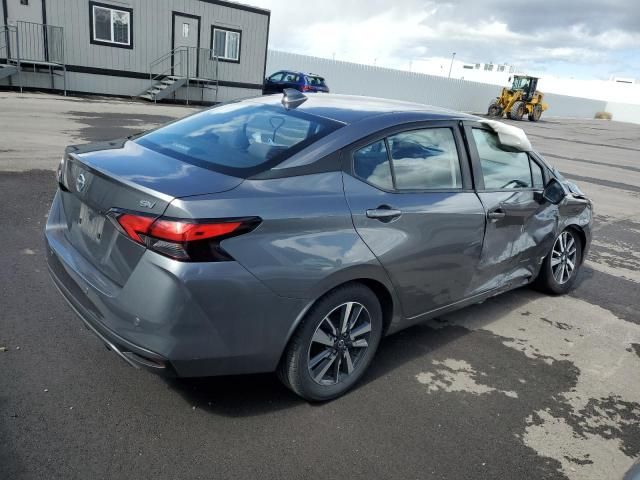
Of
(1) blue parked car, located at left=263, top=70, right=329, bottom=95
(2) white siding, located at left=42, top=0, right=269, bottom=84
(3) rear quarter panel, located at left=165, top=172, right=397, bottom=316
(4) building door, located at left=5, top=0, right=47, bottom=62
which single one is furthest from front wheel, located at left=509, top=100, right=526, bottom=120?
(3) rear quarter panel, located at left=165, top=172, right=397, bottom=316

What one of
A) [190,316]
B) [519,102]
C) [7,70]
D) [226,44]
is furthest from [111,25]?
[519,102]

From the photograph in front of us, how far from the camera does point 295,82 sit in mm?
24625

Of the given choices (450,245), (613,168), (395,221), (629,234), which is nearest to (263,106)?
(395,221)

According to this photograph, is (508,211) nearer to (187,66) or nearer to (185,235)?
(185,235)

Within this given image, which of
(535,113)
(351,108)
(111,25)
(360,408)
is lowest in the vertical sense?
(360,408)

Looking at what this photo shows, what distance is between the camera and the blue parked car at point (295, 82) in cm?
2422

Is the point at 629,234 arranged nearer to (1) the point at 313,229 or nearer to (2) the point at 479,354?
(2) the point at 479,354

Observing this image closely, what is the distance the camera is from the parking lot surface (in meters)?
2.48

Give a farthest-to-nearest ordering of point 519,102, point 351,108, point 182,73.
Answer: point 519,102, point 182,73, point 351,108

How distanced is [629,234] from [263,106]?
652 cm

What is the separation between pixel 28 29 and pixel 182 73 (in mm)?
5967

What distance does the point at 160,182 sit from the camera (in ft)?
8.04

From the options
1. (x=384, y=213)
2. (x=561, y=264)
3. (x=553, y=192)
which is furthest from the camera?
(x=561, y=264)

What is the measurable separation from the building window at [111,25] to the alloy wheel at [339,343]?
20.3 meters
